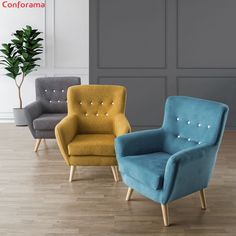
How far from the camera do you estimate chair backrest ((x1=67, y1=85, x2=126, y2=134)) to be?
434 centimetres

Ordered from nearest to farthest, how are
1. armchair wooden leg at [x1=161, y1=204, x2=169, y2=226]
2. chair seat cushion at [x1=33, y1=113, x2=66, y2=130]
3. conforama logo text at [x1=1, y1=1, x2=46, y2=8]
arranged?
1. armchair wooden leg at [x1=161, y1=204, x2=169, y2=226]
2. chair seat cushion at [x1=33, y1=113, x2=66, y2=130]
3. conforama logo text at [x1=1, y1=1, x2=46, y2=8]

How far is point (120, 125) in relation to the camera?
13.1ft

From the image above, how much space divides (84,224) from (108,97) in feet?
5.61

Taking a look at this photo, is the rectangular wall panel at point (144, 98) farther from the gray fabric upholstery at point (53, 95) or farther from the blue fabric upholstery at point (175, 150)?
the blue fabric upholstery at point (175, 150)

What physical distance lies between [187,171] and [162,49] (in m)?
3.30

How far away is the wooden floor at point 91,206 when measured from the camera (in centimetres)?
291

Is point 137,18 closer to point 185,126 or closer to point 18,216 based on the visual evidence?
point 185,126

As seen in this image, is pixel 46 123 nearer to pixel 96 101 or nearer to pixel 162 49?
pixel 96 101

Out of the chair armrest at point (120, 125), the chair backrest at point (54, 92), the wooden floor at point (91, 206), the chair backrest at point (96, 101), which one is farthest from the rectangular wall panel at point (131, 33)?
the wooden floor at point (91, 206)

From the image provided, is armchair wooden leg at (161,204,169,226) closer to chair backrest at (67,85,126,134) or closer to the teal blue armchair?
the teal blue armchair

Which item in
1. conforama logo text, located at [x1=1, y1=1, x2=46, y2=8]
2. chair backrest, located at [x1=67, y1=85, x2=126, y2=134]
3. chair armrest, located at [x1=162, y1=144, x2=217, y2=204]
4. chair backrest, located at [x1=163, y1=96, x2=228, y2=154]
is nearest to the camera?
chair armrest, located at [x1=162, y1=144, x2=217, y2=204]

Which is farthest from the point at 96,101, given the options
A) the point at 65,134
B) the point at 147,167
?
the point at 147,167

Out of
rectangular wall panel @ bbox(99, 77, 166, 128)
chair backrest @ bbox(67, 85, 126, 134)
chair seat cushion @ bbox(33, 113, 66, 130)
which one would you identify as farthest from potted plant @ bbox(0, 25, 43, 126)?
chair backrest @ bbox(67, 85, 126, 134)

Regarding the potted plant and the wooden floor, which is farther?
the potted plant
